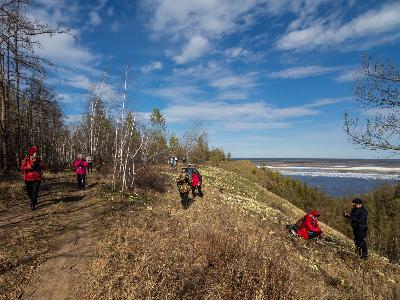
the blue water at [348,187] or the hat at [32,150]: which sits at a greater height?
the hat at [32,150]

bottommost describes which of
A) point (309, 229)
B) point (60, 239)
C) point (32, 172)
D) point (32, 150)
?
point (309, 229)

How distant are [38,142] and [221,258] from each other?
127 ft

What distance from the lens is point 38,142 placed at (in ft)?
133

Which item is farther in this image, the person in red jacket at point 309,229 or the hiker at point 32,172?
the person in red jacket at point 309,229

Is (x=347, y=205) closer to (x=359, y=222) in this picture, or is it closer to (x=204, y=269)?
(x=359, y=222)

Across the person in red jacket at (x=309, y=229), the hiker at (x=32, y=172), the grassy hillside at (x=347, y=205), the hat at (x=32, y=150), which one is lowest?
the grassy hillside at (x=347, y=205)

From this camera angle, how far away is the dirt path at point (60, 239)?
21.7ft

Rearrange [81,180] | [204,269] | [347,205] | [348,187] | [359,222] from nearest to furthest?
[204,269]
[359,222]
[81,180]
[347,205]
[348,187]

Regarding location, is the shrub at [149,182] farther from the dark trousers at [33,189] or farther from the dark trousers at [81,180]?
the dark trousers at [33,189]

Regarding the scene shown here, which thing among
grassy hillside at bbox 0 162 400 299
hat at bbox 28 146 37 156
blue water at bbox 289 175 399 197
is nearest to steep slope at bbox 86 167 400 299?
grassy hillside at bbox 0 162 400 299

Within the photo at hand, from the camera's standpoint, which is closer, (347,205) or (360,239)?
(360,239)

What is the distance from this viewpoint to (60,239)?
920 centimetres

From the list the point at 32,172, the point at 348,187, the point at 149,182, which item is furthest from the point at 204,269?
the point at 348,187

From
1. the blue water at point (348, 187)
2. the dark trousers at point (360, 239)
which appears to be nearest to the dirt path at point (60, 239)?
the dark trousers at point (360, 239)
